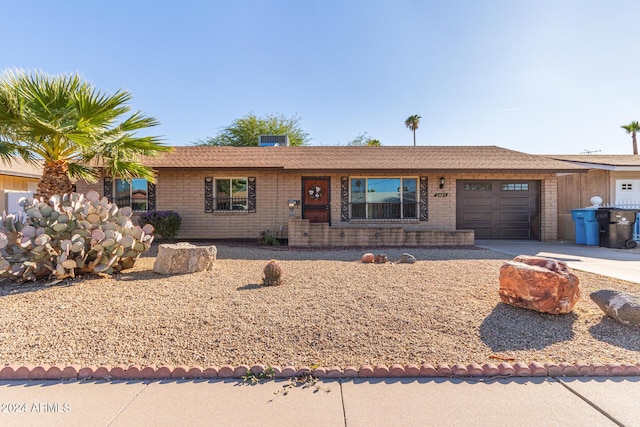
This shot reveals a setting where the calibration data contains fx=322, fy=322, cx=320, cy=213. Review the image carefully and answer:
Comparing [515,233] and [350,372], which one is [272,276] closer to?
[350,372]

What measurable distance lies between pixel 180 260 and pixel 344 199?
7.18m

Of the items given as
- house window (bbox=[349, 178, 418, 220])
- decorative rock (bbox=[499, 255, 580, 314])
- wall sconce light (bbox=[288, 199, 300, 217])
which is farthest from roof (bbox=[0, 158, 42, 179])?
decorative rock (bbox=[499, 255, 580, 314])

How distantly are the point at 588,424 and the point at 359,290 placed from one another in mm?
3257

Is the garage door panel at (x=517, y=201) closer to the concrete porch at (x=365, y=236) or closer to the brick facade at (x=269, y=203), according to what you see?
the brick facade at (x=269, y=203)

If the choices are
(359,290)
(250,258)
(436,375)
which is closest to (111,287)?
(250,258)

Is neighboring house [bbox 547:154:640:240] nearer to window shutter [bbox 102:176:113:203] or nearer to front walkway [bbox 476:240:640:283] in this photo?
front walkway [bbox 476:240:640:283]

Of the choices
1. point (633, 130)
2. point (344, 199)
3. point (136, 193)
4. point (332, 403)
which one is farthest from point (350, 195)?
point (633, 130)

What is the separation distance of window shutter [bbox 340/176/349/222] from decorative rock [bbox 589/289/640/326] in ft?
28.5

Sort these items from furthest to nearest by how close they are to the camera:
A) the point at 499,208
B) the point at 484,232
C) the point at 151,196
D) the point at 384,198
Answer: the point at 484,232 → the point at 499,208 → the point at 384,198 → the point at 151,196

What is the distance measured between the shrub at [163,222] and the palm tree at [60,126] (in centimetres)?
305

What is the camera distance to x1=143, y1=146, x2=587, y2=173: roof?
1167 cm

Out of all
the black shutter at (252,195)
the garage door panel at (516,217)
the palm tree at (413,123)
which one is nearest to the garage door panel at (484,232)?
the garage door panel at (516,217)

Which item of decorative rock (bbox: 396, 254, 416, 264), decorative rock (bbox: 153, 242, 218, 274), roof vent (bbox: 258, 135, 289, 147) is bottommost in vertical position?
decorative rock (bbox: 396, 254, 416, 264)

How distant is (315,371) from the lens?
2.89 m
